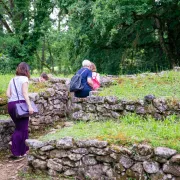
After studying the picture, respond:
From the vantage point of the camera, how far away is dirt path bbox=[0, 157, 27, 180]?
15.5 feet

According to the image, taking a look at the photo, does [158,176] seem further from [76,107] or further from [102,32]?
[102,32]

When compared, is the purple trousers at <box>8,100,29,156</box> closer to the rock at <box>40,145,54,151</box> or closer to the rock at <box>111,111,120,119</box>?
the rock at <box>40,145,54,151</box>

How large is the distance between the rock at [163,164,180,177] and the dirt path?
2.25 meters

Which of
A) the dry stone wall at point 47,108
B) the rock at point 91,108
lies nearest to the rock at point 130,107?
the rock at point 91,108

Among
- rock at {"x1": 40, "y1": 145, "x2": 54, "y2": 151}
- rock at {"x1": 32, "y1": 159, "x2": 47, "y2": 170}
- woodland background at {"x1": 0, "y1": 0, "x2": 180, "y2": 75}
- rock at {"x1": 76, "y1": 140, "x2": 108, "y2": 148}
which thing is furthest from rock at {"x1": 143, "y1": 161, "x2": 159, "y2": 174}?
woodland background at {"x1": 0, "y1": 0, "x2": 180, "y2": 75}

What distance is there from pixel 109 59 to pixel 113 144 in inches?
456

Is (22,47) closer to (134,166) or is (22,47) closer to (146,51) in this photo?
(146,51)

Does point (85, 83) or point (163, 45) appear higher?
point (163, 45)

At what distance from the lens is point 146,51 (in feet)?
52.0

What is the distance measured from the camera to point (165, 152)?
3.80m

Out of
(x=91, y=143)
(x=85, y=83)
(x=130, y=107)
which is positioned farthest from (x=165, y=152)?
(x=85, y=83)

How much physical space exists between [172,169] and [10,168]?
2733mm

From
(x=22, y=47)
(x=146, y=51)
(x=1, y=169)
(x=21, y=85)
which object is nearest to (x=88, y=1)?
(x=146, y=51)

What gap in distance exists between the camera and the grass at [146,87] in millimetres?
6431
